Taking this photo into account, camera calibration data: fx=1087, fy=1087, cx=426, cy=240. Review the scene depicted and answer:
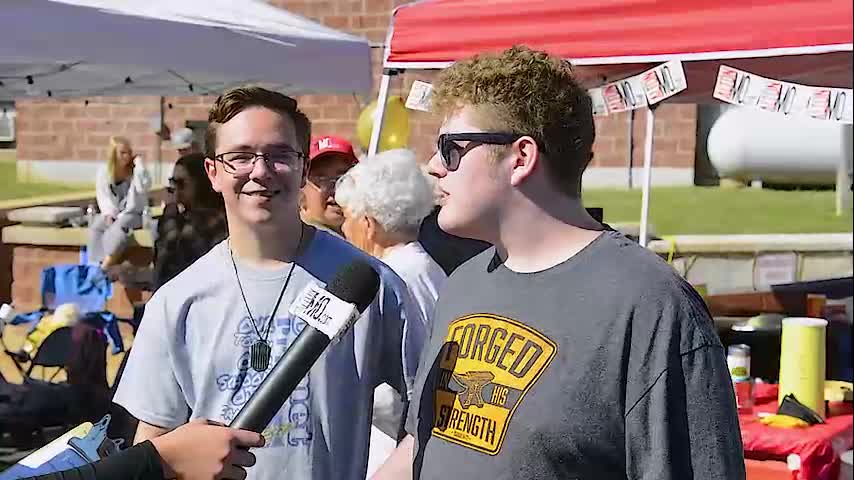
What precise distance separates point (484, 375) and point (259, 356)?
622mm

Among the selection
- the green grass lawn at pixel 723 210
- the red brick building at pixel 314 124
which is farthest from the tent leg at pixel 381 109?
the red brick building at pixel 314 124

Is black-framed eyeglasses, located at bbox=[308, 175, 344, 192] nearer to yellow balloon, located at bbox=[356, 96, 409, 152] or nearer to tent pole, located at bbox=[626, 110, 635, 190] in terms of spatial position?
yellow balloon, located at bbox=[356, 96, 409, 152]

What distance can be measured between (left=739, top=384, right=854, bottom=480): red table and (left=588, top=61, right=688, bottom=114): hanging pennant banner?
138cm

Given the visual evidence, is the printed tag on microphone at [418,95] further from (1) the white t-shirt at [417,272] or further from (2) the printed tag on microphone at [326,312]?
(2) the printed tag on microphone at [326,312]

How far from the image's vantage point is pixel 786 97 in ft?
13.6

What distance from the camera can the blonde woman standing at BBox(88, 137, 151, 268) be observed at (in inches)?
352

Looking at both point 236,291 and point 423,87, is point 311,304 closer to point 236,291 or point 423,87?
point 236,291

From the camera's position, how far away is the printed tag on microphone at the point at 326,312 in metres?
1.74

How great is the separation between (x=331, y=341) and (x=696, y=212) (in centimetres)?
966

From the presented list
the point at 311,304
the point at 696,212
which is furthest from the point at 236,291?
the point at 696,212

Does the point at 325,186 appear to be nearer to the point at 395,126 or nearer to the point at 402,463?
the point at 402,463

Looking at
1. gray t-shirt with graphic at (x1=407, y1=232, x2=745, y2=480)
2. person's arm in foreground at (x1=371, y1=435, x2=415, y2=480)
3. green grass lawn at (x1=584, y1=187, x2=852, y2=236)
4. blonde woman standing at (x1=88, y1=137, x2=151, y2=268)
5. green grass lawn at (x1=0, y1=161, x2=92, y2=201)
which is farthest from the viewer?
green grass lawn at (x1=0, y1=161, x2=92, y2=201)

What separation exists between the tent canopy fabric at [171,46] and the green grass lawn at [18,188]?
22.1 ft

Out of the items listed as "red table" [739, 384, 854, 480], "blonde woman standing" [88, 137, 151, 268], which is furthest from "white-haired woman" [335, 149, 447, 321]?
"blonde woman standing" [88, 137, 151, 268]
